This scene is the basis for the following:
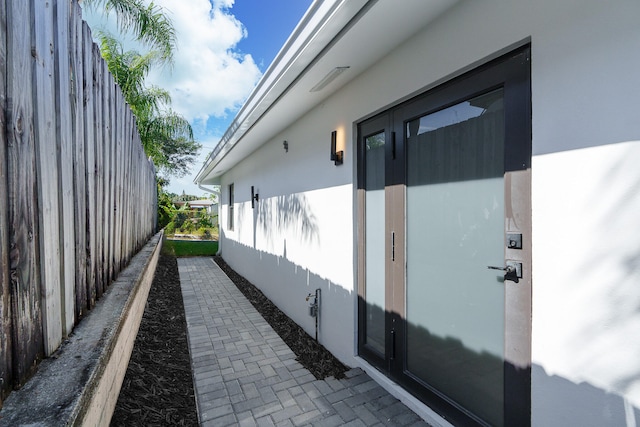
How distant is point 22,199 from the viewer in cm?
113

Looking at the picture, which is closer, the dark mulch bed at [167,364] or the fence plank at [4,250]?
the fence plank at [4,250]

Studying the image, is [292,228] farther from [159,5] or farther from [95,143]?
[159,5]

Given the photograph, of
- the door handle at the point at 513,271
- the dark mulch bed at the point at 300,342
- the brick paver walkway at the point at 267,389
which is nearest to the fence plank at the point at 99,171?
the brick paver walkway at the point at 267,389

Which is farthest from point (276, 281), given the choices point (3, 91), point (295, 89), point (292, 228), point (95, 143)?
point (3, 91)

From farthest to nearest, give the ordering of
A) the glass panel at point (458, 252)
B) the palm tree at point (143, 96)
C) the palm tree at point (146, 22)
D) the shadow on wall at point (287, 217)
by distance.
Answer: the palm tree at point (143, 96)
the palm tree at point (146, 22)
the shadow on wall at point (287, 217)
the glass panel at point (458, 252)

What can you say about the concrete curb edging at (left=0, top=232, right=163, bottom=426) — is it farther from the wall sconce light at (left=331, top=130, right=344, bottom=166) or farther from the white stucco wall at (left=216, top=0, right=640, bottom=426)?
the wall sconce light at (left=331, top=130, right=344, bottom=166)

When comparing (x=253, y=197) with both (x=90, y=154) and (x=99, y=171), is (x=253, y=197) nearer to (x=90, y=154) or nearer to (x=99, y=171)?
(x=99, y=171)

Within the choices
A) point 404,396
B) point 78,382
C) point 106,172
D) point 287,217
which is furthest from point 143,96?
point 404,396

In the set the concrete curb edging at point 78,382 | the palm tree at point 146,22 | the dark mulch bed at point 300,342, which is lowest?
the dark mulch bed at point 300,342

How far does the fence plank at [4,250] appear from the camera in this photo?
101cm

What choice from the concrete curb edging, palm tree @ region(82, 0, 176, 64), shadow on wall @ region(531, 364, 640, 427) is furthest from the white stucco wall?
palm tree @ region(82, 0, 176, 64)

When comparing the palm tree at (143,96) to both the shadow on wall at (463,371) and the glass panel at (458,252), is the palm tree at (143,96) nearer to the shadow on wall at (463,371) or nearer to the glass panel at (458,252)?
the shadow on wall at (463,371)

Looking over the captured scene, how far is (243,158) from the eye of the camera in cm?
790

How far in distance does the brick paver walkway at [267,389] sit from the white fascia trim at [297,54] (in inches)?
116
